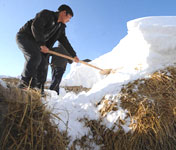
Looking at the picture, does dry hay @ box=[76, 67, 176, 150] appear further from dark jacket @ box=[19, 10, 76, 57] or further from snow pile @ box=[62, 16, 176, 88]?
dark jacket @ box=[19, 10, 76, 57]

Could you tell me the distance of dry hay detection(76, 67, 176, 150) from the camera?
113 cm

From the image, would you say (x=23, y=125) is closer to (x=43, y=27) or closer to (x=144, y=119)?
(x=144, y=119)

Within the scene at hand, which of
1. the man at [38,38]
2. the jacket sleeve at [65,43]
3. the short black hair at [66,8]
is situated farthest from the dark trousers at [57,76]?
the short black hair at [66,8]

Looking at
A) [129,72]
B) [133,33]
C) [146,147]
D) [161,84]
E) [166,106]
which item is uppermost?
[133,33]

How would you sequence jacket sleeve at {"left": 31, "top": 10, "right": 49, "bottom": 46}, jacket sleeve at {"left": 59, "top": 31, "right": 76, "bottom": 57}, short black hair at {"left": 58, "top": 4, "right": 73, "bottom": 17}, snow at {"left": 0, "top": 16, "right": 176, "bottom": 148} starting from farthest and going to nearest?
jacket sleeve at {"left": 59, "top": 31, "right": 76, "bottom": 57}
short black hair at {"left": 58, "top": 4, "right": 73, "bottom": 17}
jacket sleeve at {"left": 31, "top": 10, "right": 49, "bottom": 46}
snow at {"left": 0, "top": 16, "right": 176, "bottom": 148}

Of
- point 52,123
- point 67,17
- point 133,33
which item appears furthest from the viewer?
point 67,17

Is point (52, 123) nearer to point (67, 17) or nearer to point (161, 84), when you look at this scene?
point (161, 84)

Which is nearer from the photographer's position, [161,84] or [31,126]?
[31,126]

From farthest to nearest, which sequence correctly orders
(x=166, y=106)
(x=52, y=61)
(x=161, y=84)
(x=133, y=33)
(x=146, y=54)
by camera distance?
1. (x=52, y=61)
2. (x=133, y=33)
3. (x=146, y=54)
4. (x=161, y=84)
5. (x=166, y=106)

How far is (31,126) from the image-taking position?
0.86 metres

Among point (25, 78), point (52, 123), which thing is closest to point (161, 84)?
point (52, 123)

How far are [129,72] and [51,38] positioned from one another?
1404mm

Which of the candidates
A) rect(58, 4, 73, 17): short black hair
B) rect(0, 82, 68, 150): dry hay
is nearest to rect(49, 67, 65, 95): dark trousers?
rect(58, 4, 73, 17): short black hair

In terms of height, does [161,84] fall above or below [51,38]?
below
